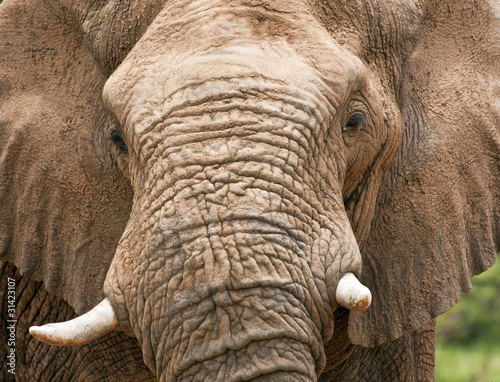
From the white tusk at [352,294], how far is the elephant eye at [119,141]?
2.89ft

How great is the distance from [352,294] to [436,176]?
32.8 inches

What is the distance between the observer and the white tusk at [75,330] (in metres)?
2.75

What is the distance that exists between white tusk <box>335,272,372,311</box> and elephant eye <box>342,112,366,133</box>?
54 centimetres

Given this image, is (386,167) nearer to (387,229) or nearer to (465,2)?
(387,229)

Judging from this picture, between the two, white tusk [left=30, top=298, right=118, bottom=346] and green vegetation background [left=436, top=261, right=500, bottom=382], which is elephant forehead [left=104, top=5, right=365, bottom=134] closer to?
white tusk [left=30, top=298, right=118, bottom=346]

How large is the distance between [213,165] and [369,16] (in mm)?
859

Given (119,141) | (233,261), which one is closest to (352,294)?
(233,261)

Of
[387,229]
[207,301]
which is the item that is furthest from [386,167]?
[207,301]

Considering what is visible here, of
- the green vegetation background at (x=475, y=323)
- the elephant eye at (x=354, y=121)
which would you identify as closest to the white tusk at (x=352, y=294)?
the elephant eye at (x=354, y=121)

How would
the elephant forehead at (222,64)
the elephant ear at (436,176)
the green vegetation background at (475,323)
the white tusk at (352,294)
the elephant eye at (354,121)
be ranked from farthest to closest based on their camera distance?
the green vegetation background at (475,323), the elephant ear at (436,176), the elephant eye at (354,121), the elephant forehead at (222,64), the white tusk at (352,294)

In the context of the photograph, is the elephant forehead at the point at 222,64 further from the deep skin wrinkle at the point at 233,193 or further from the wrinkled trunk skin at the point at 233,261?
the wrinkled trunk skin at the point at 233,261

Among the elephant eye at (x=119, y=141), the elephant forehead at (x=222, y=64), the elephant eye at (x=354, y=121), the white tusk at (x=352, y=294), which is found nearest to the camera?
the white tusk at (x=352, y=294)

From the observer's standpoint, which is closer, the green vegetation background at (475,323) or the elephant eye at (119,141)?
the elephant eye at (119,141)

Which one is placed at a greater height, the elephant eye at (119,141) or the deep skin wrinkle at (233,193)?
the deep skin wrinkle at (233,193)
